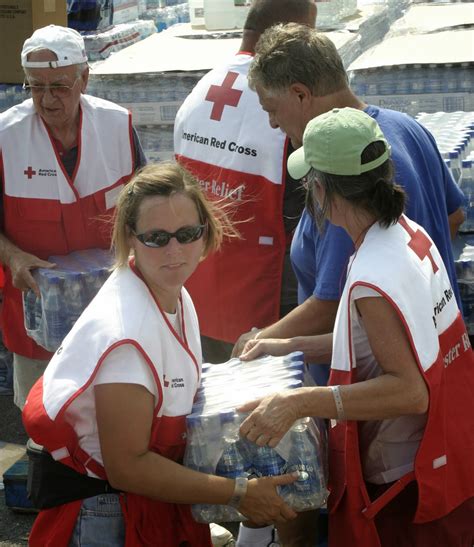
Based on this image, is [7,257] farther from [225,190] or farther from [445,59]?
[445,59]

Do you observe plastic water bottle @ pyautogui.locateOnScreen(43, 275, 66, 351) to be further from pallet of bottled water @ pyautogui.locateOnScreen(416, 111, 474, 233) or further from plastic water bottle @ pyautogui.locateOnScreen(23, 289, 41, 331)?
pallet of bottled water @ pyautogui.locateOnScreen(416, 111, 474, 233)

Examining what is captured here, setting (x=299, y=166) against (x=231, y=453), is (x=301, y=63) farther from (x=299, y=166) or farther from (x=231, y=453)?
(x=231, y=453)

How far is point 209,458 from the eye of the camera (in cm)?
269

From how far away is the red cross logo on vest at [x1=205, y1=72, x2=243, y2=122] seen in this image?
13.6 feet

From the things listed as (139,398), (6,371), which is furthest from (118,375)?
(6,371)

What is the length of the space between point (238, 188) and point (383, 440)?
61.9 inches

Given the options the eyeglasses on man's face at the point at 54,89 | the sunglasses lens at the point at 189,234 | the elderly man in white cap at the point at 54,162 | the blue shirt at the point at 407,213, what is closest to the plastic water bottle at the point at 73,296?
the elderly man in white cap at the point at 54,162

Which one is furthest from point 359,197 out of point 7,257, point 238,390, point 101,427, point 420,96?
point 420,96

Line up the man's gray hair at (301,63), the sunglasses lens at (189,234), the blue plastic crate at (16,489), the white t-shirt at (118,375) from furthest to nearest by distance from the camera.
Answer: the blue plastic crate at (16,489) → the man's gray hair at (301,63) → the sunglasses lens at (189,234) → the white t-shirt at (118,375)

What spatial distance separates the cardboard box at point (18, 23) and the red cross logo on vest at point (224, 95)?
1.91m

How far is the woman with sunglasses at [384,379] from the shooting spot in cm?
256

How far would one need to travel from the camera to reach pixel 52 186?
13.9ft

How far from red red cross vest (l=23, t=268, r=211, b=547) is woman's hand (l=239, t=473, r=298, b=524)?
20 cm

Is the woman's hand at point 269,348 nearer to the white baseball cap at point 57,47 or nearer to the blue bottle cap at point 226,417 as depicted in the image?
the blue bottle cap at point 226,417
